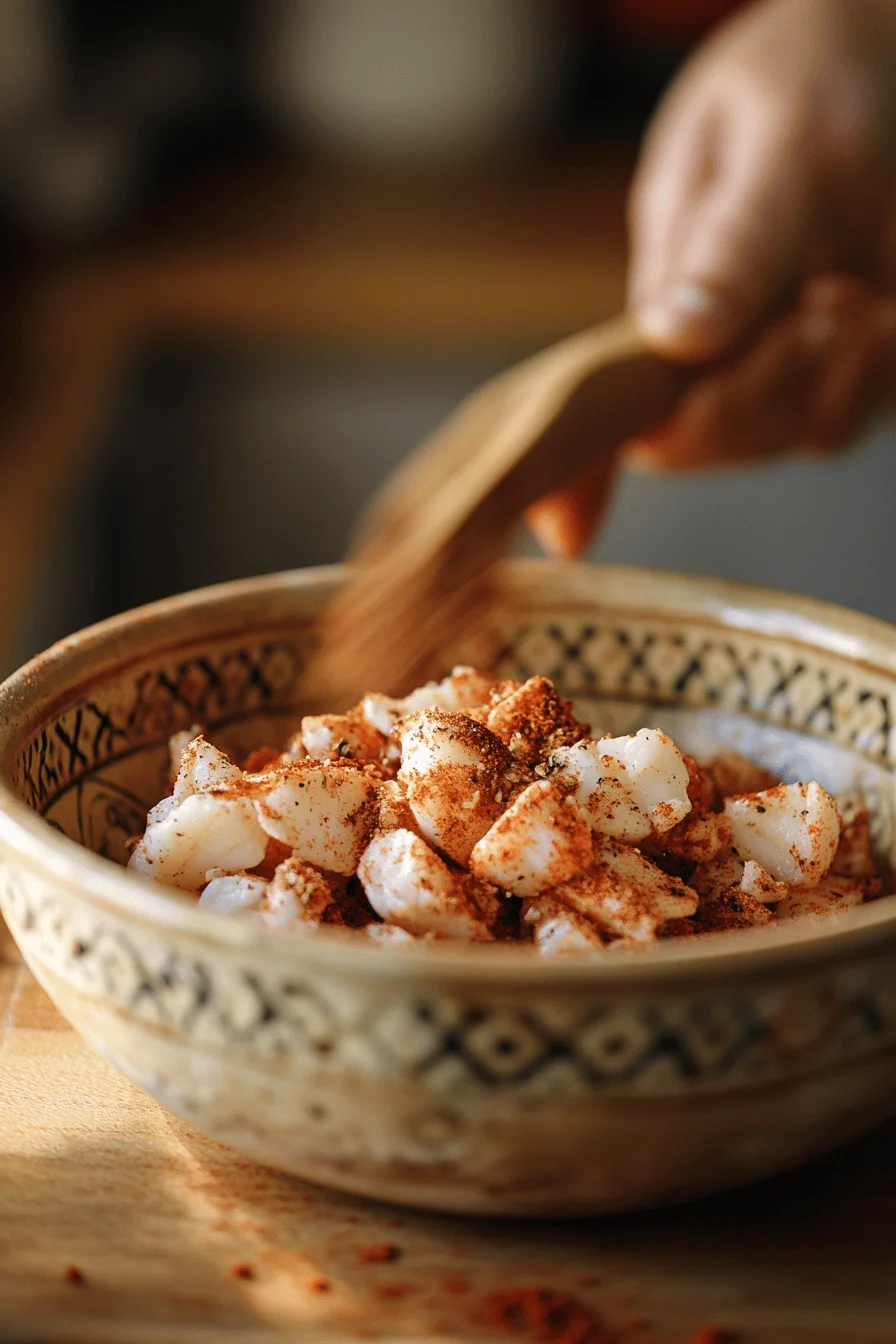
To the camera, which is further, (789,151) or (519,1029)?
(789,151)

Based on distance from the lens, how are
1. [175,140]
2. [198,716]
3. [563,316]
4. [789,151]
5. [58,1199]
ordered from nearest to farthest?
[58,1199]
[198,716]
[789,151]
[563,316]
[175,140]

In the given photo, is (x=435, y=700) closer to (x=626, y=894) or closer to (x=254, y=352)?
(x=626, y=894)

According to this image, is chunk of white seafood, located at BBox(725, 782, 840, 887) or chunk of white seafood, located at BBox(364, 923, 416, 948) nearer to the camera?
chunk of white seafood, located at BBox(364, 923, 416, 948)

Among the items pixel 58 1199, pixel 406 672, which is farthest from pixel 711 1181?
pixel 406 672

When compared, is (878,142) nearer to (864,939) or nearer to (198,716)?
(198,716)

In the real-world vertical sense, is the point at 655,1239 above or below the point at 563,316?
below

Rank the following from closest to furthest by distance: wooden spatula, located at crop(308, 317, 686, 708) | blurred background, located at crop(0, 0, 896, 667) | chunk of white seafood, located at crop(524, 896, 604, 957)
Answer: chunk of white seafood, located at crop(524, 896, 604, 957) < wooden spatula, located at crop(308, 317, 686, 708) < blurred background, located at crop(0, 0, 896, 667)

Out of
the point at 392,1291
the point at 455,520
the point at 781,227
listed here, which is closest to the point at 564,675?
the point at 455,520

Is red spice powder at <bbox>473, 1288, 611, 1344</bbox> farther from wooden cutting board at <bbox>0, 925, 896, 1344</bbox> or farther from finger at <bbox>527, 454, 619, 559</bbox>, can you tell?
finger at <bbox>527, 454, 619, 559</bbox>

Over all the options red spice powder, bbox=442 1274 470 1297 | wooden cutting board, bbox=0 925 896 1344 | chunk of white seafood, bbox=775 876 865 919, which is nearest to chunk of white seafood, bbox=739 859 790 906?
chunk of white seafood, bbox=775 876 865 919
